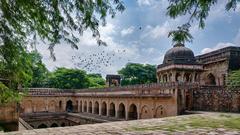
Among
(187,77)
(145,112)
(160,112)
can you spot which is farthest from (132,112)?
(187,77)

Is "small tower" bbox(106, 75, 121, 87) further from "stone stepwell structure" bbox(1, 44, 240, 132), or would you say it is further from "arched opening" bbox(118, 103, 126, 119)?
"arched opening" bbox(118, 103, 126, 119)

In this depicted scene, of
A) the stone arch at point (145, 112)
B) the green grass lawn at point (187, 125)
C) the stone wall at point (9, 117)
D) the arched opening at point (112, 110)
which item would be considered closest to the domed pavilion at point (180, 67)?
the stone arch at point (145, 112)

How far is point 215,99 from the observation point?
17.7 meters

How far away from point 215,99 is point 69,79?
1344 inches

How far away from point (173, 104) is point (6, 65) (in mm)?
15440

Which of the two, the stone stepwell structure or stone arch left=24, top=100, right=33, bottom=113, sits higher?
the stone stepwell structure

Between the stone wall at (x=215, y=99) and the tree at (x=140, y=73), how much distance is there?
1179 inches

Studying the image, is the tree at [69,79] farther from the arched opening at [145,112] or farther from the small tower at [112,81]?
the arched opening at [145,112]

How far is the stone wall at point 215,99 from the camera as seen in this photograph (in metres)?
16.4

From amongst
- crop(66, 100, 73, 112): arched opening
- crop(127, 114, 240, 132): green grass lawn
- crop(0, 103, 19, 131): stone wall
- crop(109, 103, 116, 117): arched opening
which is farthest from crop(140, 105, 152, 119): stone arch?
crop(66, 100, 73, 112): arched opening

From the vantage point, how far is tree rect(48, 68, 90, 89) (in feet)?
159

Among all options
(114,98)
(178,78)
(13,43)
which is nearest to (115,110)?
(114,98)

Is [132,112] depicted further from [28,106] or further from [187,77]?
[28,106]

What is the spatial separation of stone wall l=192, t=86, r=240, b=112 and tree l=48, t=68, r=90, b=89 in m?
31.9
